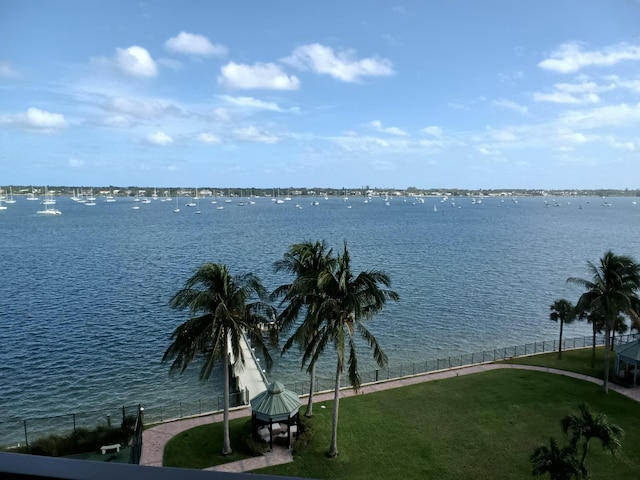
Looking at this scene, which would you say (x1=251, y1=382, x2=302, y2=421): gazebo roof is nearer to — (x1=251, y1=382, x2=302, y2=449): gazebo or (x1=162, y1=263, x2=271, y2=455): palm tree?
(x1=251, y1=382, x2=302, y2=449): gazebo

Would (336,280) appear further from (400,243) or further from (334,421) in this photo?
(400,243)

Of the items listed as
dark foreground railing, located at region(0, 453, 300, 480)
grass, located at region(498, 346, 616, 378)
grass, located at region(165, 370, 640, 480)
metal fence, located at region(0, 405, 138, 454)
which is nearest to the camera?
dark foreground railing, located at region(0, 453, 300, 480)

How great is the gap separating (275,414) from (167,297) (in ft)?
143

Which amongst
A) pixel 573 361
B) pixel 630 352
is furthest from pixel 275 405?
pixel 573 361

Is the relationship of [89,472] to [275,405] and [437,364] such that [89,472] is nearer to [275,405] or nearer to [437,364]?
[275,405]

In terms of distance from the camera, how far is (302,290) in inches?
975

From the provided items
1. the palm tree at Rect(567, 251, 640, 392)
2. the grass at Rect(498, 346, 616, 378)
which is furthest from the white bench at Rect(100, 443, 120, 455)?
the palm tree at Rect(567, 251, 640, 392)

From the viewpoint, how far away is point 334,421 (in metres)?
24.9

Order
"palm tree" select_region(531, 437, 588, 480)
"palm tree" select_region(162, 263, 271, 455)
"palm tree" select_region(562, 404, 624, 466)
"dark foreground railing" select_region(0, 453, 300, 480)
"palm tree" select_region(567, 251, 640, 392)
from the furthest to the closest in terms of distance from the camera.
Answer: "palm tree" select_region(567, 251, 640, 392) → "palm tree" select_region(162, 263, 271, 455) → "palm tree" select_region(562, 404, 624, 466) → "palm tree" select_region(531, 437, 588, 480) → "dark foreground railing" select_region(0, 453, 300, 480)

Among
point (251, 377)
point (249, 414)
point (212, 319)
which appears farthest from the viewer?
point (251, 377)

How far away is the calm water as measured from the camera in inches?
1571

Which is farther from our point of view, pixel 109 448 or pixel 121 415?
pixel 121 415

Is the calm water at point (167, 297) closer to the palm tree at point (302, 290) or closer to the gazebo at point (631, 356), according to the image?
the gazebo at point (631, 356)

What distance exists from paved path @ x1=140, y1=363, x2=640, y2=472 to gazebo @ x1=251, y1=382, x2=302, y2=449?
3.74 ft
